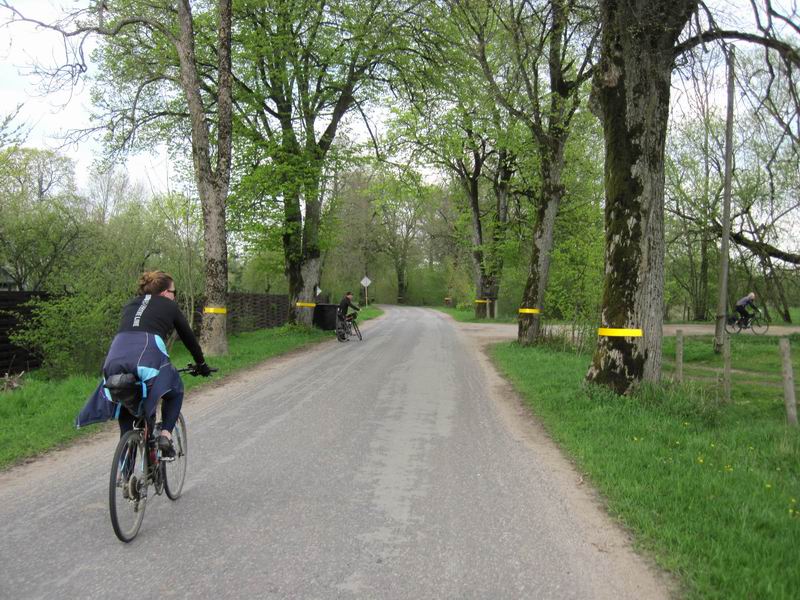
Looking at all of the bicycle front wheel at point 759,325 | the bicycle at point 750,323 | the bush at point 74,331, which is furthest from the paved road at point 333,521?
the bicycle front wheel at point 759,325

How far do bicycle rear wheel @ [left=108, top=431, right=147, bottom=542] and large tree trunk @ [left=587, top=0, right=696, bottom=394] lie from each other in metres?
6.36

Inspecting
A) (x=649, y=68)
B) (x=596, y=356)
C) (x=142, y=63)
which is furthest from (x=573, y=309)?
(x=142, y=63)

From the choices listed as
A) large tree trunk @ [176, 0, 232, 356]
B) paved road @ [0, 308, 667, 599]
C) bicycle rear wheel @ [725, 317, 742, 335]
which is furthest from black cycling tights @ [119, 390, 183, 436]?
bicycle rear wheel @ [725, 317, 742, 335]

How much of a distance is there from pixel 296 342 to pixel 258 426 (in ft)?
35.6

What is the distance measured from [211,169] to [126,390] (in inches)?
424

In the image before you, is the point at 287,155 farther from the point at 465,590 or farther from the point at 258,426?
the point at 465,590

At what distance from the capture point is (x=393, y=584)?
3072mm

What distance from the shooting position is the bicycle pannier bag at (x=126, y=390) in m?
3.55

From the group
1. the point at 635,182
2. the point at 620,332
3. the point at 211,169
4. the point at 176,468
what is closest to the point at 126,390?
the point at 176,468

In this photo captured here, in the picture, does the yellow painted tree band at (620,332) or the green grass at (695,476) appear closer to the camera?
the green grass at (695,476)

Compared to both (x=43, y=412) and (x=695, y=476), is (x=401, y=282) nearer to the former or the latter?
(x=43, y=412)

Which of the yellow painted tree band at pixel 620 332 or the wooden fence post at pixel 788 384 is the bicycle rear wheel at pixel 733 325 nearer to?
the wooden fence post at pixel 788 384

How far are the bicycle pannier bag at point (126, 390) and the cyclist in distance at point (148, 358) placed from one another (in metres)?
0.04

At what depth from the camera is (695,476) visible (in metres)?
4.72
